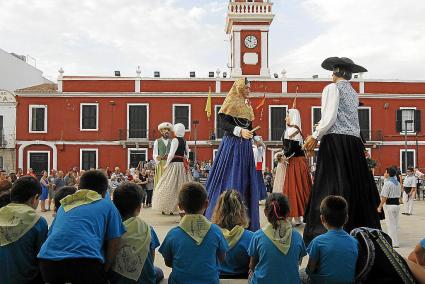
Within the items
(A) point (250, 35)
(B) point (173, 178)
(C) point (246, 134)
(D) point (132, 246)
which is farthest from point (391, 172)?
(A) point (250, 35)

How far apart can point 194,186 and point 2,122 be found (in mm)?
36667

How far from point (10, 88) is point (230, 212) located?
1665 inches

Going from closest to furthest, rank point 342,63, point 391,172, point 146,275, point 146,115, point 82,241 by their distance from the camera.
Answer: point 82,241
point 146,275
point 342,63
point 391,172
point 146,115

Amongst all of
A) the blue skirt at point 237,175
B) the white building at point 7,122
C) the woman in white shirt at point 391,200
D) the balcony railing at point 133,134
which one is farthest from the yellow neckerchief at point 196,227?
the white building at point 7,122

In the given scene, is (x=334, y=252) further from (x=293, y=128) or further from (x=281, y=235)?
(x=293, y=128)

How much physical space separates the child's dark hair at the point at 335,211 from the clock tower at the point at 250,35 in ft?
107

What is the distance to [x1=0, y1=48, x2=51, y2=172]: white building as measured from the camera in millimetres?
36031

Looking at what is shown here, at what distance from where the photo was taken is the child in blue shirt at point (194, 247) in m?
3.88

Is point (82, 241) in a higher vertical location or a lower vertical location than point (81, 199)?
lower

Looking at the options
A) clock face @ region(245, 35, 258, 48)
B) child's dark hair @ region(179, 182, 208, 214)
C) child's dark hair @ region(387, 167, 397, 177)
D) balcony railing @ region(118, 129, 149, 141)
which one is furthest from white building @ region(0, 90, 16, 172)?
child's dark hair @ region(179, 182, 208, 214)

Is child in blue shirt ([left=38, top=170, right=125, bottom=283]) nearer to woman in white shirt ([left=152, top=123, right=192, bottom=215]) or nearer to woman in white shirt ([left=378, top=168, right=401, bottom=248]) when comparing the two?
woman in white shirt ([left=378, top=168, right=401, bottom=248])

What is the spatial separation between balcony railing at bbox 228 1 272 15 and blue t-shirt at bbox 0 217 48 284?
33656 millimetres

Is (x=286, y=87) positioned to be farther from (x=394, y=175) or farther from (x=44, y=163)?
(x=394, y=175)

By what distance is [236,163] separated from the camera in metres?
6.77
